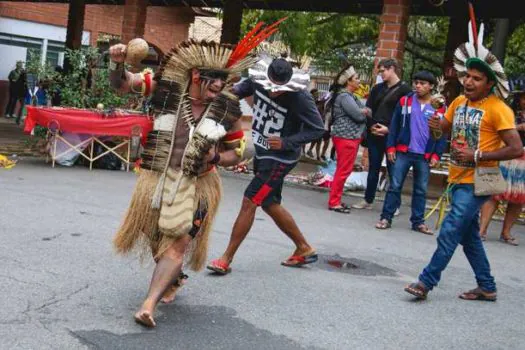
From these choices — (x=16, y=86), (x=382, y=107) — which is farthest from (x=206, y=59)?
(x=16, y=86)

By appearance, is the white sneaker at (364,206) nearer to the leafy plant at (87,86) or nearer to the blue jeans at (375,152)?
the blue jeans at (375,152)

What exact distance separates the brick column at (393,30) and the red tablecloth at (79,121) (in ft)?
12.2

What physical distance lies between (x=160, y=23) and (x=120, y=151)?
14072mm

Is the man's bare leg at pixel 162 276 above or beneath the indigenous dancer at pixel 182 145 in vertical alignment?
beneath

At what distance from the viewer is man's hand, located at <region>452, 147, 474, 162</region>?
5.18m

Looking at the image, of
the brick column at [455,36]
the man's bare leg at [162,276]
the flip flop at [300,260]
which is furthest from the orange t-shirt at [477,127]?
the brick column at [455,36]

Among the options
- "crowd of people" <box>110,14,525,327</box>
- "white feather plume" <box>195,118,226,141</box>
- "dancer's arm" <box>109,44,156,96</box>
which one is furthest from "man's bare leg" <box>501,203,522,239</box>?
"dancer's arm" <box>109,44,156,96</box>

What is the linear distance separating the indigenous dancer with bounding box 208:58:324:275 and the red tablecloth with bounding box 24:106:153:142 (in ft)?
17.1

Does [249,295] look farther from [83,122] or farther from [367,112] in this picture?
[83,122]

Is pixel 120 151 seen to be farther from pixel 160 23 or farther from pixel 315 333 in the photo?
pixel 160 23

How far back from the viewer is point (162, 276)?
13.8 feet

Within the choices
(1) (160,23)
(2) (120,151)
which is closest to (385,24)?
(2) (120,151)

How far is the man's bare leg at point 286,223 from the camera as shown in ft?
19.0

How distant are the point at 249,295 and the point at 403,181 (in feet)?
12.2
